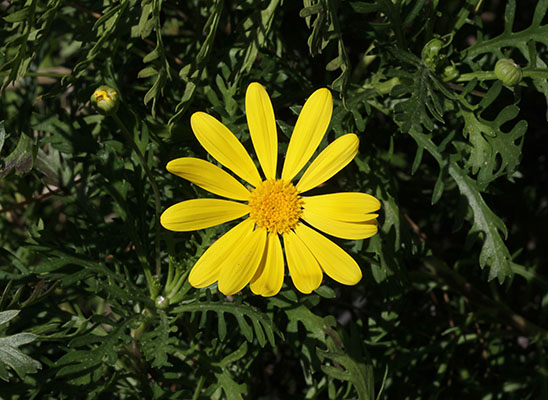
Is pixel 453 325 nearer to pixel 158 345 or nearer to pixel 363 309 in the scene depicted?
pixel 363 309

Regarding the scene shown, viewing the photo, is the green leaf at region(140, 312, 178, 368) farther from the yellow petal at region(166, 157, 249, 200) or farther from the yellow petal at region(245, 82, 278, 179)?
the yellow petal at region(245, 82, 278, 179)

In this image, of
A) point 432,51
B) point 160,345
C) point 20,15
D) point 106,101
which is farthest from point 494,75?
point 20,15

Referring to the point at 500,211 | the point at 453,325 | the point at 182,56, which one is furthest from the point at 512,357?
the point at 182,56

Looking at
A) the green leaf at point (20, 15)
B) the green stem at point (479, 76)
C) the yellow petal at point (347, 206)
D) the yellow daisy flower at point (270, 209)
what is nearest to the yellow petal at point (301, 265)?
the yellow daisy flower at point (270, 209)

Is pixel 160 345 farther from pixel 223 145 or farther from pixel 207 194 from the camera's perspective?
pixel 223 145

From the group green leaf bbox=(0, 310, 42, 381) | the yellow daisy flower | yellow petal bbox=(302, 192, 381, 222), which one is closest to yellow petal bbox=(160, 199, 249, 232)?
the yellow daisy flower

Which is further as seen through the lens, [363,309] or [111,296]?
[363,309]
